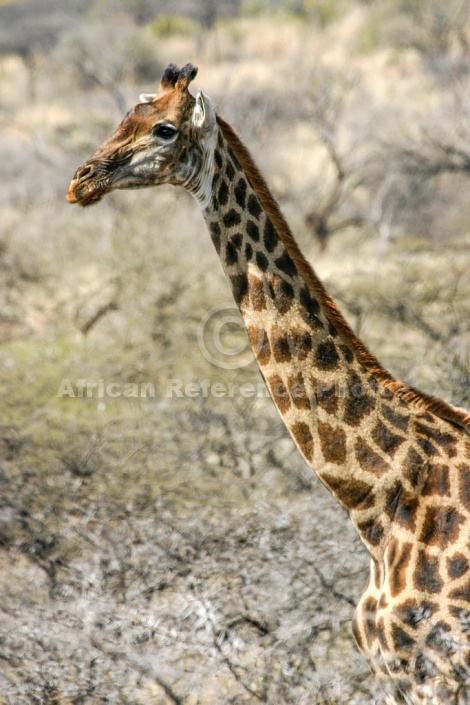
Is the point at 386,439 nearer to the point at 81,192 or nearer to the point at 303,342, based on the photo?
the point at 303,342

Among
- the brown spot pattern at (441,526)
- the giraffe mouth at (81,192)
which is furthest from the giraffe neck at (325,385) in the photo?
the giraffe mouth at (81,192)

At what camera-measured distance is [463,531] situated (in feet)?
9.94

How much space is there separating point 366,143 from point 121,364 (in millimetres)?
7556

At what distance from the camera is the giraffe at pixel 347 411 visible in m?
3.02

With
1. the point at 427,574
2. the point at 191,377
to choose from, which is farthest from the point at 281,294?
the point at 191,377

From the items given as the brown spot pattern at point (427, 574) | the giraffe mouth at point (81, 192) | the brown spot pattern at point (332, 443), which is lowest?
the brown spot pattern at point (427, 574)

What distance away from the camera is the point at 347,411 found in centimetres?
320

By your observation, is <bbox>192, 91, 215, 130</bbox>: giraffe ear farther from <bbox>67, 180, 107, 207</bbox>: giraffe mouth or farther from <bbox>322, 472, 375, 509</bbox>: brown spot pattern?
<bbox>322, 472, 375, 509</bbox>: brown spot pattern

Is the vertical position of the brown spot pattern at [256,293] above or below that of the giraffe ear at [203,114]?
below

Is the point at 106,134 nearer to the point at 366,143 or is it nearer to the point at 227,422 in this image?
the point at 366,143

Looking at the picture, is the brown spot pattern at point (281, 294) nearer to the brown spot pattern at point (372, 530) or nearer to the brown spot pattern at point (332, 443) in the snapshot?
the brown spot pattern at point (332, 443)

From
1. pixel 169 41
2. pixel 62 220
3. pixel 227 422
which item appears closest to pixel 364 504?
pixel 227 422

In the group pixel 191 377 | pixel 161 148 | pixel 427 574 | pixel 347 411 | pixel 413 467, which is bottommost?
pixel 427 574

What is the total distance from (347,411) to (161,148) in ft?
4.27
